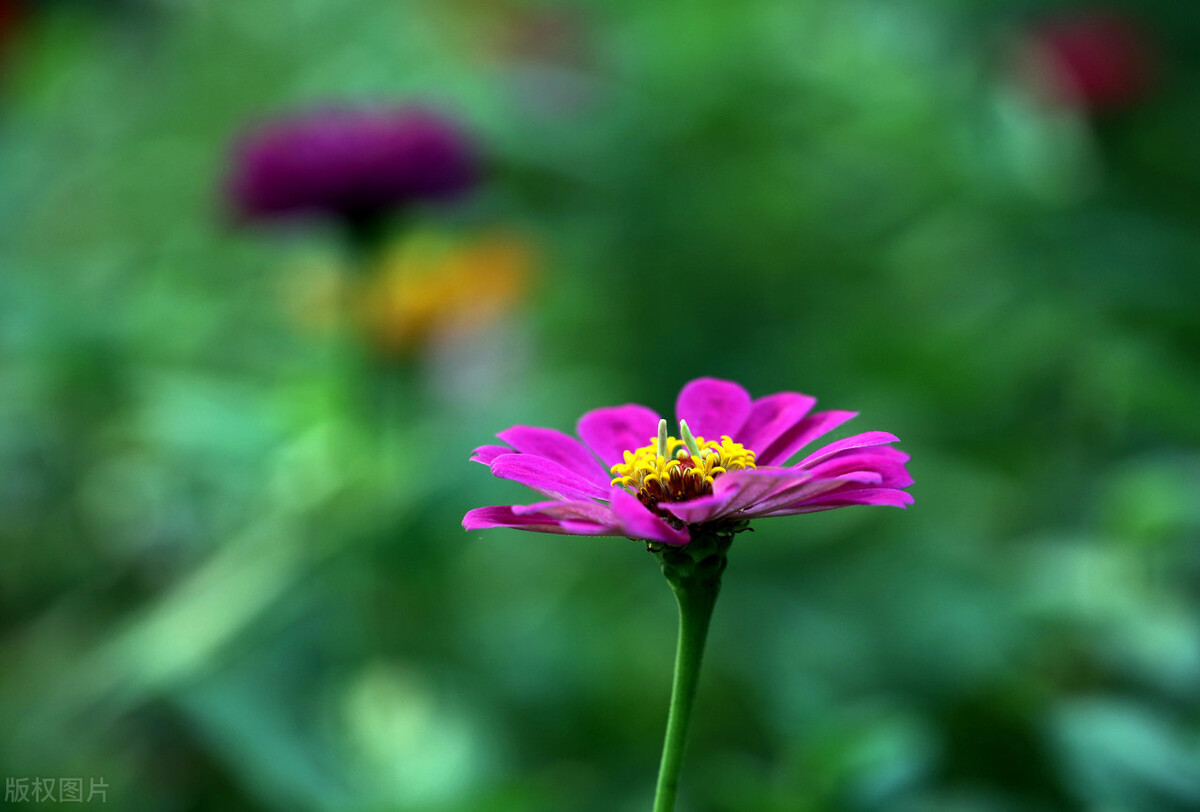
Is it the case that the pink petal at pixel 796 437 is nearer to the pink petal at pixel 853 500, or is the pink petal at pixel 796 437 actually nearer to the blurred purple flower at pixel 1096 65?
the pink petal at pixel 853 500

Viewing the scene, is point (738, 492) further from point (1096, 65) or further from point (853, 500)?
point (1096, 65)

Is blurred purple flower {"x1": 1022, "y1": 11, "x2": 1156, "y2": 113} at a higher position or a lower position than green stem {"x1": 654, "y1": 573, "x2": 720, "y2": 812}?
higher

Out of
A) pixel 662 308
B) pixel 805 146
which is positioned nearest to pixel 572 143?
pixel 662 308

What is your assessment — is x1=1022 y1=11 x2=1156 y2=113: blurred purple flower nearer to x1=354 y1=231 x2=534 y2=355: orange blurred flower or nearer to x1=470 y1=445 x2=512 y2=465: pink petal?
x1=354 y1=231 x2=534 y2=355: orange blurred flower

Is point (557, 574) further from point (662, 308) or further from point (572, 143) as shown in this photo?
point (572, 143)

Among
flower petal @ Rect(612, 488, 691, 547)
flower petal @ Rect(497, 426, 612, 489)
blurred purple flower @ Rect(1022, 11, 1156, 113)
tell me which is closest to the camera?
flower petal @ Rect(612, 488, 691, 547)

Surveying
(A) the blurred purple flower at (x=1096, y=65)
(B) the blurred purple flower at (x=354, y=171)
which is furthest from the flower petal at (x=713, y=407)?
(A) the blurred purple flower at (x=1096, y=65)

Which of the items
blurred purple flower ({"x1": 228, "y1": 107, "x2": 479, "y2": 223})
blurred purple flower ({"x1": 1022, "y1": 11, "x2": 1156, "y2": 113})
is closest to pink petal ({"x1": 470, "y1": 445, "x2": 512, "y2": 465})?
blurred purple flower ({"x1": 228, "y1": 107, "x2": 479, "y2": 223})
